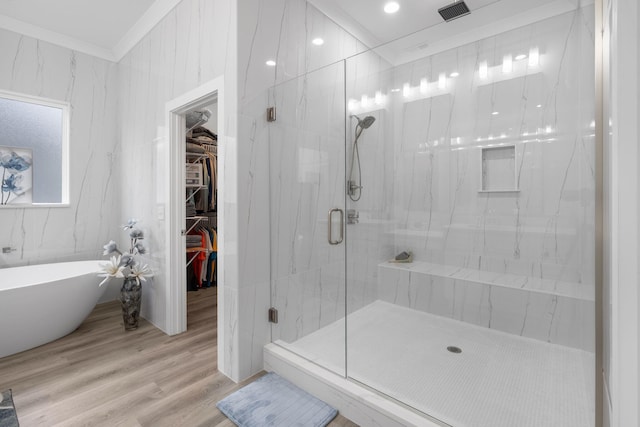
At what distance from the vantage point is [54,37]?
321 centimetres

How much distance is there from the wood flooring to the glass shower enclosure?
2.05 ft

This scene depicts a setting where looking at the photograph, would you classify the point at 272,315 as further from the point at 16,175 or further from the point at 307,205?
the point at 16,175

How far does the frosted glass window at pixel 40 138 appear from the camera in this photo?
124 inches

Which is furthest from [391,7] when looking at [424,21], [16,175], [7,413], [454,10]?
[16,175]

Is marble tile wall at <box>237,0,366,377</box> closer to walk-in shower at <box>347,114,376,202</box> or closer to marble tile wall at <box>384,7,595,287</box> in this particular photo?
walk-in shower at <box>347,114,376,202</box>

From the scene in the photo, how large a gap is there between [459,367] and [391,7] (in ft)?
9.54

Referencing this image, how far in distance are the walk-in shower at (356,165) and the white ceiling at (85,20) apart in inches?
74.5

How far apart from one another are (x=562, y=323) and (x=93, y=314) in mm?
4192

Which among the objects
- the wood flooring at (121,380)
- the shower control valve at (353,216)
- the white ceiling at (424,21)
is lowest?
the wood flooring at (121,380)

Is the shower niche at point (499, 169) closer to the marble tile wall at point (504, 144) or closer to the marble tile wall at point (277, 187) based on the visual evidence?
the marble tile wall at point (504, 144)

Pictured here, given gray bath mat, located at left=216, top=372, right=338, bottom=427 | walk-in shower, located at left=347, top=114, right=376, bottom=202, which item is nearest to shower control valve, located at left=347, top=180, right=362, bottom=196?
walk-in shower, located at left=347, top=114, right=376, bottom=202

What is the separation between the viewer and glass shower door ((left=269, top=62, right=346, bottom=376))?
2227 mm

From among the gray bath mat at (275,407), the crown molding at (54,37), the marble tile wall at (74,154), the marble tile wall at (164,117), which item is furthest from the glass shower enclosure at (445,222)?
the crown molding at (54,37)

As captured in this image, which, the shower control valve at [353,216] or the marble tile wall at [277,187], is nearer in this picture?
the marble tile wall at [277,187]
